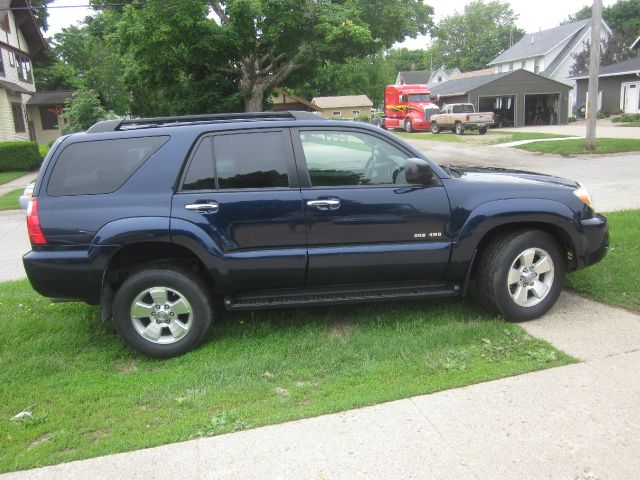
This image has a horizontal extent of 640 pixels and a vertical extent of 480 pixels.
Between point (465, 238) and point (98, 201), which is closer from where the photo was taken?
point (98, 201)

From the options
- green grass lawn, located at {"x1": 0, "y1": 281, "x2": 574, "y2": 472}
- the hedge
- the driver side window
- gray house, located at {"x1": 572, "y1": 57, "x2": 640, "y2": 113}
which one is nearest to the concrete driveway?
gray house, located at {"x1": 572, "y1": 57, "x2": 640, "y2": 113}

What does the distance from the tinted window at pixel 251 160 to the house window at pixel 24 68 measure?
34.5m

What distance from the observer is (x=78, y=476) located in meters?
3.03

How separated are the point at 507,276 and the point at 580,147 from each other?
17.3m

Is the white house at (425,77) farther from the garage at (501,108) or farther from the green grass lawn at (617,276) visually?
the green grass lawn at (617,276)

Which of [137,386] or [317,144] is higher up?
[317,144]

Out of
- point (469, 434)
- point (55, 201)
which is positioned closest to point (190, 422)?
point (469, 434)

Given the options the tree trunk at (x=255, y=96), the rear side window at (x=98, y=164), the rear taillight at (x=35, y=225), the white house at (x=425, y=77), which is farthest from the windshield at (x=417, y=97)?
the white house at (x=425, y=77)

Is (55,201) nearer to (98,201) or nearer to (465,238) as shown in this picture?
(98,201)

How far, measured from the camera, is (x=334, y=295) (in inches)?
180

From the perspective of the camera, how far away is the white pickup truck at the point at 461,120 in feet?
103

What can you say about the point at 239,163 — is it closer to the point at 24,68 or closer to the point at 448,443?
the point at 448,443

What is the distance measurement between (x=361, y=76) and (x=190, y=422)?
75.3 meters

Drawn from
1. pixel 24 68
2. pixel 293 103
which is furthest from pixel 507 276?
pixel 293 103
